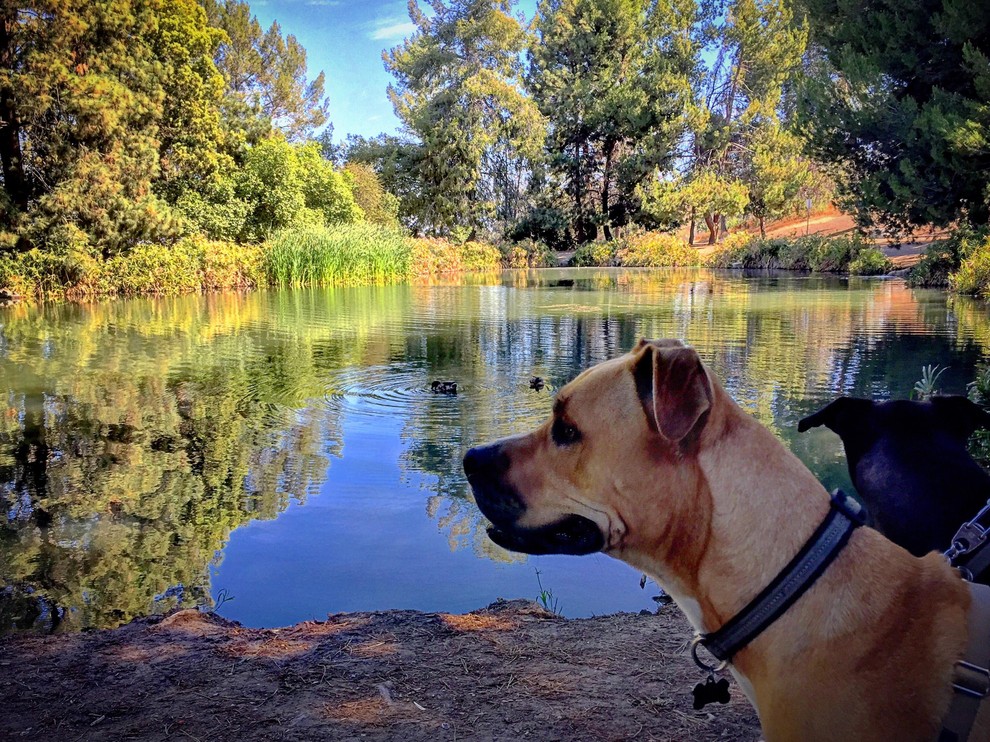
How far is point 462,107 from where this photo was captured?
5659 cm

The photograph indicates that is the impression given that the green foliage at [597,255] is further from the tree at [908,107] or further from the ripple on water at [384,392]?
the ripple on water at [384,392]

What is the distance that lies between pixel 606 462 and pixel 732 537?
1.42ft

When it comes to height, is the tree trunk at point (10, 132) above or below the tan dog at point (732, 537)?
above

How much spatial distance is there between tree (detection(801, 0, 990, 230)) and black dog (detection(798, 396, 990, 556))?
1863 centimetres

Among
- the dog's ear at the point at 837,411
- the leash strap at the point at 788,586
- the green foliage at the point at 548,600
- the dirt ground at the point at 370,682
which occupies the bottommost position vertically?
the green foliage at the point at 548,600

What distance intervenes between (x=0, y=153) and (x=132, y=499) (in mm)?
27366

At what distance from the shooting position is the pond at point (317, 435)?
511 centimetres

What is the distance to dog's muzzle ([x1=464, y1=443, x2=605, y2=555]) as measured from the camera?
8.09ft

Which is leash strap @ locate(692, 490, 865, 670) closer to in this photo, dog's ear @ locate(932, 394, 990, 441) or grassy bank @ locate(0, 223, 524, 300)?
dog's ear @ locate(932, 394, 990, 441)

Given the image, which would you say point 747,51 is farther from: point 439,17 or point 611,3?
point 439,17

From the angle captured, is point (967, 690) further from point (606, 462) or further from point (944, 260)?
point (944, 260)

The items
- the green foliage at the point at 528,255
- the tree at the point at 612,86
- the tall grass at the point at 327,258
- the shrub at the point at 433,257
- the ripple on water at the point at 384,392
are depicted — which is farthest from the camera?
the green foliage at the point at 528,255

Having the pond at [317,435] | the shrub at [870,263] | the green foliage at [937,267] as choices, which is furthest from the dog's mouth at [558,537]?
the shrub at [870,263]

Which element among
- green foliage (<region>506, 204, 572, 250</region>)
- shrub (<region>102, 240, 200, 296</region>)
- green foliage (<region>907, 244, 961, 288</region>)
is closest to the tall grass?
shrub (<region>102, 240, 200, 296</region>)
